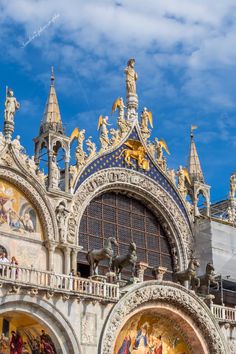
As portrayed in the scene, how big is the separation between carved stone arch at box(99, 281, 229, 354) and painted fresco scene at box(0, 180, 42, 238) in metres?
4.25

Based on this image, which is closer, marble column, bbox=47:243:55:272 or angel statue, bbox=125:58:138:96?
marble column, bbox=47:243:55:272

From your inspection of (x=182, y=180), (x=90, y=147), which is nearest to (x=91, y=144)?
(x=90, y=147)

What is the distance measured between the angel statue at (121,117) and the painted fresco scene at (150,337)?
807 centimetres

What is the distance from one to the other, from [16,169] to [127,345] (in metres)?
7.57

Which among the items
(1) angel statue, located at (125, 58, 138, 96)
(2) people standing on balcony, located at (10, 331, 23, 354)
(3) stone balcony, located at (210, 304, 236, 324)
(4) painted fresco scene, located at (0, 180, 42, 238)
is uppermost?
(1) angel statue, located at (125, 58, 138, 96)

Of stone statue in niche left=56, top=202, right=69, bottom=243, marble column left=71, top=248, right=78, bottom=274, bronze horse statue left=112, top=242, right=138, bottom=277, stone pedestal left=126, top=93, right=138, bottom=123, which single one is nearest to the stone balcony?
bronze horse statue left=112, top=242, right=138, bottom=277

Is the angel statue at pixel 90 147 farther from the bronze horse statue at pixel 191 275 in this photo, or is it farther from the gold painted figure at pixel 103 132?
the bronze horse statue at pixel 191 275

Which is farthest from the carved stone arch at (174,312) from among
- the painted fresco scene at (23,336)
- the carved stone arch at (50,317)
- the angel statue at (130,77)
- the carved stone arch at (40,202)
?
the angel statue at (130,77)

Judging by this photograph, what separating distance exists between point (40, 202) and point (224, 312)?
875 cm

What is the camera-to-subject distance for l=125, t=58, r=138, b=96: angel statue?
1455 inches

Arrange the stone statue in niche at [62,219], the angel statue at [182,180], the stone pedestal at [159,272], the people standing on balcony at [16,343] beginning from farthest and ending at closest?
the angel statue at [182,180]
the stone pedestal at [159,272]
the stone statue in niche at [62,219]
the people standing on balcony at [16,343]

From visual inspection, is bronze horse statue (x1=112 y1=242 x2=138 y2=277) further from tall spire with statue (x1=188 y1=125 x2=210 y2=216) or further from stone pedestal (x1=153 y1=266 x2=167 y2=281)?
tall spire with statue (x1=188 y1=125 x2=210 y2=216)

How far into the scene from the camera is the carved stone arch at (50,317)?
2644 cm

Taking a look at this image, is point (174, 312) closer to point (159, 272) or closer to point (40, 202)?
point (159, 272)
